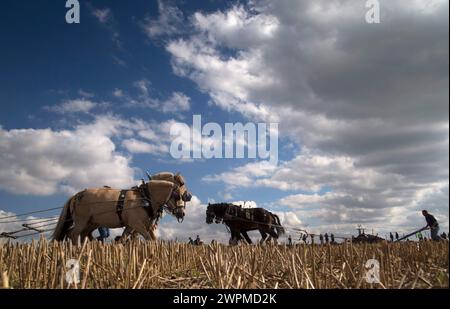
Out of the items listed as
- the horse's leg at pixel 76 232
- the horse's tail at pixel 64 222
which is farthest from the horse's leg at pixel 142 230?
the horse's tail at pixel 64 222

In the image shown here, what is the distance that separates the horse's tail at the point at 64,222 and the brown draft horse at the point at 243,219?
348 inches

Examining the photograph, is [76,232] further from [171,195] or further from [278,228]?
[278,228]

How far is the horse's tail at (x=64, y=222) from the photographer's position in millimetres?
12602

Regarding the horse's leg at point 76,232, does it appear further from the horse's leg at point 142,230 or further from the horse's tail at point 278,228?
the horse's tail at point 278,228

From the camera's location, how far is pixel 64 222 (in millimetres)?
12734

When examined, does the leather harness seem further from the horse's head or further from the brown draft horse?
the brown draft horse

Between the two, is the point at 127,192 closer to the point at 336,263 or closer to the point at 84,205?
the point at 84,205

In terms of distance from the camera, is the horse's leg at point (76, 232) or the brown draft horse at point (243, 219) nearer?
the horse's leg at point (76, 232)

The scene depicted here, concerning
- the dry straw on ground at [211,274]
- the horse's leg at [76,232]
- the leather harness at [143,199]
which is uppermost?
the leather harness at [143,199]

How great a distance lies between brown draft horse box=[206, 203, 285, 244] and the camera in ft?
66.5

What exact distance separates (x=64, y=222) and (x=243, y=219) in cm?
934

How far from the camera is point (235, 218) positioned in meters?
20.4
